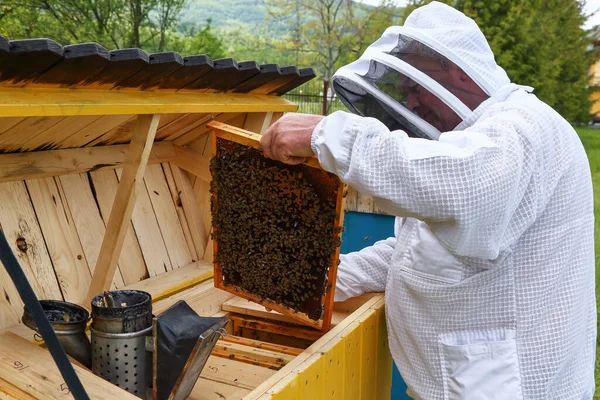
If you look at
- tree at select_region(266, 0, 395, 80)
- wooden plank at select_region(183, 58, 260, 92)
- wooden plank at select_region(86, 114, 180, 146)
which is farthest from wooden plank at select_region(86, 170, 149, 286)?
tree at select_region(266, 0, 395, 80)

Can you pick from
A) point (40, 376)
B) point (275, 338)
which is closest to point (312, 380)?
point (40, 376)

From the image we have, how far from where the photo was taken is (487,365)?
1877 mm

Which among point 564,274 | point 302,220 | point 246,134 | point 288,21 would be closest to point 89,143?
point 246,134

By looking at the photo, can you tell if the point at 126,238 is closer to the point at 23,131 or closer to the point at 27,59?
the point at 23,131

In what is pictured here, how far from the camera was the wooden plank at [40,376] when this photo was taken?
165 cm

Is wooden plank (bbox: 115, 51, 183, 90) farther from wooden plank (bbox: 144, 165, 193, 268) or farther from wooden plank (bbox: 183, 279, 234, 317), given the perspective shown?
wooden plank (bbox: 183, 279, 234, 317)

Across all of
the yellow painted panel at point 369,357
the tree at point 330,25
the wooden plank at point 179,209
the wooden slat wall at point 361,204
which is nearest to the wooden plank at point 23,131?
the wooden plank at point 179,209

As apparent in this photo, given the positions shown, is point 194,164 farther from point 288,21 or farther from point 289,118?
point 288,21

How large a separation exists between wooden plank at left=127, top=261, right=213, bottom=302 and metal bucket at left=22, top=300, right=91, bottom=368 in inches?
25.5

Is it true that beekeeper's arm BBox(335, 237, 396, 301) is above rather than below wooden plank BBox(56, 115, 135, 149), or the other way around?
below

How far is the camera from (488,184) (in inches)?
57.6

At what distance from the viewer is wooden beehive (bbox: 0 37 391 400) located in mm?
1766

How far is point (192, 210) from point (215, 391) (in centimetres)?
136

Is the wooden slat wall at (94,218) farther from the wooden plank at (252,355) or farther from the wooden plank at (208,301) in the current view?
A: the wooden plank at (252,355)
